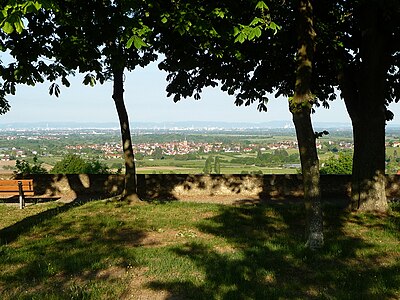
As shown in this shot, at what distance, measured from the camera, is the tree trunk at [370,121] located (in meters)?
10.3

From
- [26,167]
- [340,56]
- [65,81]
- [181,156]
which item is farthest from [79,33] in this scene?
[181,156]

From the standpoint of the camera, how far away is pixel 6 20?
429 centimetres

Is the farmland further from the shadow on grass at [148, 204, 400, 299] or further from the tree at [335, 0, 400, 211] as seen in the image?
the shadow on grass at [148, 204, 400, 299]

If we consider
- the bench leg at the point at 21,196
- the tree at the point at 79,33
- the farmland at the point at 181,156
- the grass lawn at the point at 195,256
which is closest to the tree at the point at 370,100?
the grass lawn at the point at 195,256

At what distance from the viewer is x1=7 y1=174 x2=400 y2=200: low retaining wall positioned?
15.6 meters

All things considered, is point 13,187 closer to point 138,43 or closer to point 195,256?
point 195,256

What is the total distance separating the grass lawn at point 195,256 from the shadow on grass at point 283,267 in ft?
0.05

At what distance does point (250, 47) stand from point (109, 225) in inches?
262

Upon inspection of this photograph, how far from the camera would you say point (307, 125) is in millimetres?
7578

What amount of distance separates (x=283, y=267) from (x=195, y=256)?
1.57 m

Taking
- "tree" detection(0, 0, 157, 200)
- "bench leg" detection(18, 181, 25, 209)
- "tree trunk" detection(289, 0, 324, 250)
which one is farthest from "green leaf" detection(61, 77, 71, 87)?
"tree trunk" detection(289, 0, 324, 250)

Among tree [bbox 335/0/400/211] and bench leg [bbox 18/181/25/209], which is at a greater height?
tree [bbox 335/0/400/211]

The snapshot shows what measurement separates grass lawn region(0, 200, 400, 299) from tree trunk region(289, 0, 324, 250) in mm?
617

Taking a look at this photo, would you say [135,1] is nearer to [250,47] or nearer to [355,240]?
[250,47]
